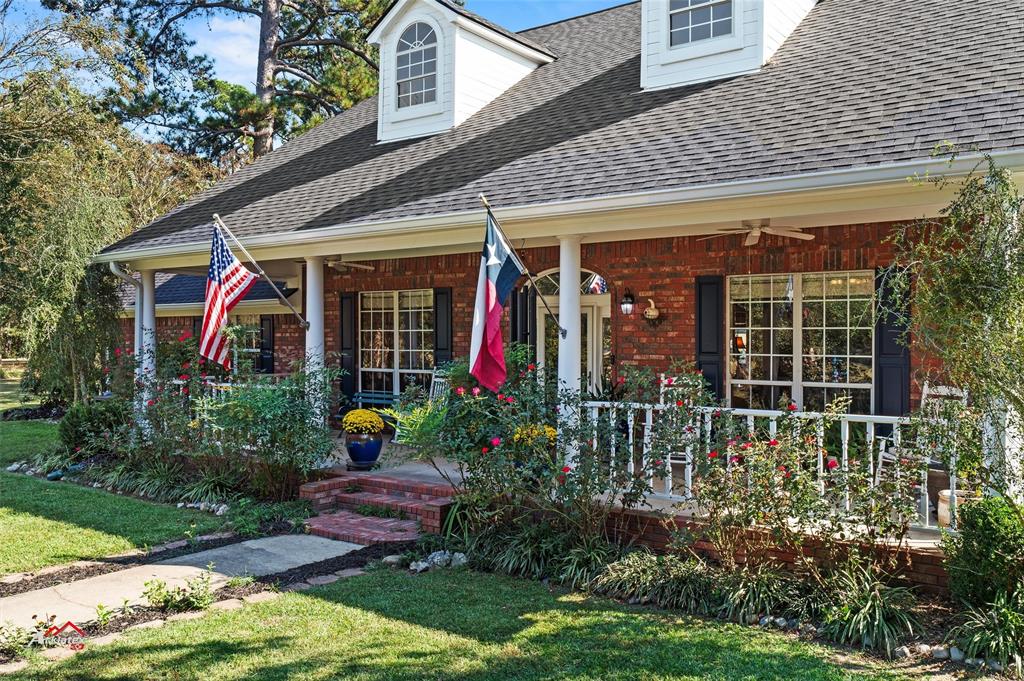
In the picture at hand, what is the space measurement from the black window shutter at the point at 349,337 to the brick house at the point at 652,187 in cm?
4

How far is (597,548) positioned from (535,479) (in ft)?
2.54

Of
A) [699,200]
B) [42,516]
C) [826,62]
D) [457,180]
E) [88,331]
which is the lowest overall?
[42,516]

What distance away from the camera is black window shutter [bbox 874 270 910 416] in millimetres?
7938

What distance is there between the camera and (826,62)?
884cm

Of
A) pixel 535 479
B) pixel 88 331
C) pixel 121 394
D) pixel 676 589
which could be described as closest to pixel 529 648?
pixel 676 589

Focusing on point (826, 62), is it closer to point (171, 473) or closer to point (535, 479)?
point (535, 479)

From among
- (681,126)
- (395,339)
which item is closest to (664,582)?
(681,126)

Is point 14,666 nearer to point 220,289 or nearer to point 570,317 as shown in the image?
point 570,317

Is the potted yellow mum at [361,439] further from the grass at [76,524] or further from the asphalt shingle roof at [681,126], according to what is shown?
the asphalt shingle roof at [681,126]

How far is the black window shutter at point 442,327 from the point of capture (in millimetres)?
11770

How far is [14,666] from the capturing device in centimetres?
475

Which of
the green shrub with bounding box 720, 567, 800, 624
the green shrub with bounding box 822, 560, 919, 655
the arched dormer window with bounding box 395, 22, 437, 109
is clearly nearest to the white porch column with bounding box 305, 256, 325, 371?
the arched dormer window with bounding box 395, 22, 437, 109

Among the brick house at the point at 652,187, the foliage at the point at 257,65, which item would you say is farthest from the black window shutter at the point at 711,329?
the foliage at the point at 257,65

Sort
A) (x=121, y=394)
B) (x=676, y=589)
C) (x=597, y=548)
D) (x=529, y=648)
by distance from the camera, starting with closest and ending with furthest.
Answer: (x=529, y=648)
(x=676, y=589)
(x=597, y=548)
(x=121, y=394)
